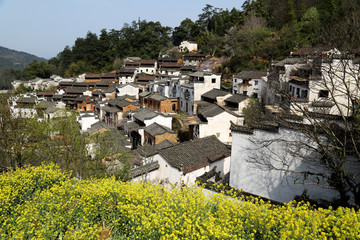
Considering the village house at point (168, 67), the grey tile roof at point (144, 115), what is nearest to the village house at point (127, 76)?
the village house at point (168, 67)

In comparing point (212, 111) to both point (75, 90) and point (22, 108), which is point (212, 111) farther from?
point (75, 90)

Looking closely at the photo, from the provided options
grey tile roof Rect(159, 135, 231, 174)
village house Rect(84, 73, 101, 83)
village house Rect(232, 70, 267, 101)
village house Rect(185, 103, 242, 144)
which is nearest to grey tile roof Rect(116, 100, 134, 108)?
village house Rect(185, 103, 242, 144)

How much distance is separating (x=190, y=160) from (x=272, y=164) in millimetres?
5777

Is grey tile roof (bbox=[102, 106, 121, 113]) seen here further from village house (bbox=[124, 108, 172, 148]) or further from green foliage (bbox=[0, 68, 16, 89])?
green foliage (bbox=[0, 68, 16, 89])

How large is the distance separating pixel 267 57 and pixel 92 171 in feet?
98.1

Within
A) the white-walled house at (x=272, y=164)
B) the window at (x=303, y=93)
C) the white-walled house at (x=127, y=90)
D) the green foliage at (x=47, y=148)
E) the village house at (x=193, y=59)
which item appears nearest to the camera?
the white-walled house at (x=272, y=164)

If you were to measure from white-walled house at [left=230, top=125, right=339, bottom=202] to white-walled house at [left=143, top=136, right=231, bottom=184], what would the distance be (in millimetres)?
3267

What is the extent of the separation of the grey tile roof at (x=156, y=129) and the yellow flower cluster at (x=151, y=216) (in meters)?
14.4

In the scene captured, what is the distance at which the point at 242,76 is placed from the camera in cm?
3038

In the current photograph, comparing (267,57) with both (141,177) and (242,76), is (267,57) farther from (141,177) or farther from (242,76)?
(141,177)

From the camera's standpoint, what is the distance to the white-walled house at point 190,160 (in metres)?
14.8

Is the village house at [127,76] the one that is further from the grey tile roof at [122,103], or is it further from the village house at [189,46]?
the grey tile roof at [122,103]

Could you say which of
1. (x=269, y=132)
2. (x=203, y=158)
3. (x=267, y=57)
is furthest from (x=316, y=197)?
(x=267, y=57)

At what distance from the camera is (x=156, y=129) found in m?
24.7
